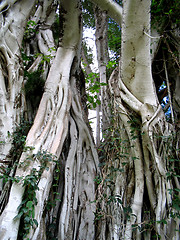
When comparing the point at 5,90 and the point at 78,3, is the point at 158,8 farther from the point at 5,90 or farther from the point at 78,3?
the point at 5,90

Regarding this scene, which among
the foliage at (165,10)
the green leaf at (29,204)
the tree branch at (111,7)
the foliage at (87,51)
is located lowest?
the green leaf at (29,204)

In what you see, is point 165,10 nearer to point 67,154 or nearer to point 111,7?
point 111,7

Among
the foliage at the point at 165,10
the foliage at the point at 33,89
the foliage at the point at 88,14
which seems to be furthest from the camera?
the foliage at the point at 88,14

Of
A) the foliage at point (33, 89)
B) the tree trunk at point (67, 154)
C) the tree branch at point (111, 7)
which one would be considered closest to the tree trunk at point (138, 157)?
the tree trunk at point (67, 154)

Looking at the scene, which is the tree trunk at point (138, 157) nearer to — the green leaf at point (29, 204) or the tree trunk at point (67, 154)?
the tree trunk at point (67, 154)

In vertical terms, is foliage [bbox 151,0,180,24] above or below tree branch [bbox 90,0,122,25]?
above

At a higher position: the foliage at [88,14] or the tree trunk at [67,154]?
the foliage at [88,14]

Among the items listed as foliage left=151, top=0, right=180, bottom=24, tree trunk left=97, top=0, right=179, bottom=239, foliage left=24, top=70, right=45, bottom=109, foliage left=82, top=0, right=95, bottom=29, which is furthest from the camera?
foliage left=82, top=0, right=95, bottom=29

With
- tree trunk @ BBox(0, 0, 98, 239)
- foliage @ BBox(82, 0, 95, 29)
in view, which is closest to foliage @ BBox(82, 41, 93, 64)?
foliage @ BBox(82, 0, 95, 29)

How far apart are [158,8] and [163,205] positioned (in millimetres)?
2745

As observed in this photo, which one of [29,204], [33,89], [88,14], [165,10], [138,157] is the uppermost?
[88,14]

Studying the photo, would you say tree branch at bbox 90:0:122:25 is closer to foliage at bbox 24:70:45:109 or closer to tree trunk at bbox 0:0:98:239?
tree trunk at bbox 0:0:98:239

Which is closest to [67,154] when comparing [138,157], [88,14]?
[138,157]

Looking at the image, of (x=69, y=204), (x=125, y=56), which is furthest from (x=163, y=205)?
(x=125, y=56)
